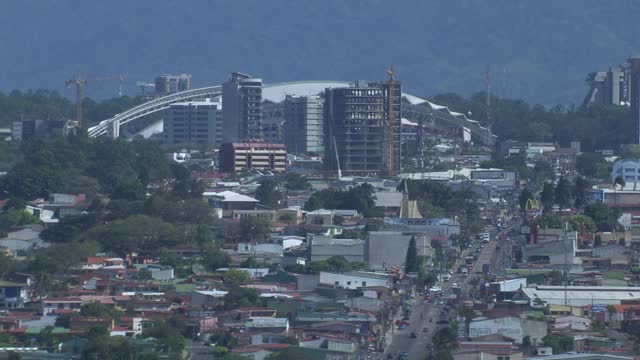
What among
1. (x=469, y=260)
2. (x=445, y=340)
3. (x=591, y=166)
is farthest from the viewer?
(x=591, y=166)

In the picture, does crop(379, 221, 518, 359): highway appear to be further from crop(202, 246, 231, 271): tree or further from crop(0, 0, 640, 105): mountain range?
crop(0, 0, 640, 105): mountain range

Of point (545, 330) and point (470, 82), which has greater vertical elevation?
point (470, 82)

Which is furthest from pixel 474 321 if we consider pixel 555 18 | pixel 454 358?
pixel 555 18

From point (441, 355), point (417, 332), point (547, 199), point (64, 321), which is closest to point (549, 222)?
point (547, 199)

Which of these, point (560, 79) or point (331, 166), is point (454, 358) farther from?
point (560, 79)

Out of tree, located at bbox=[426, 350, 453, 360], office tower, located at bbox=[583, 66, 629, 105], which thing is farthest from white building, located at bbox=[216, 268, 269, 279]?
office tower, located at bbox=[583, 66, 629, 105]

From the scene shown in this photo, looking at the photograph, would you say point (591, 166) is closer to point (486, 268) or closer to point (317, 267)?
point (486, 268)

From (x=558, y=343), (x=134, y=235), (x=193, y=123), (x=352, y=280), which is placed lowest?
(x=558, y=343)
